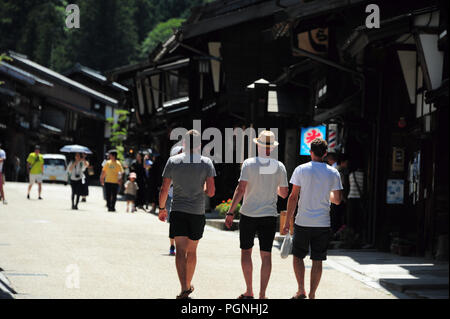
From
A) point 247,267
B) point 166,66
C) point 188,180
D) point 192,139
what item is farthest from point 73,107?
point 247,267

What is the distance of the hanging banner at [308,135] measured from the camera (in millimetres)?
20797

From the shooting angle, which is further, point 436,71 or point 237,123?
point 237,123

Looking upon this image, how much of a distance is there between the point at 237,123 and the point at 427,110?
13398 millimetres

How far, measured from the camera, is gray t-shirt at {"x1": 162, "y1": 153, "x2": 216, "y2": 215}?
357 inches

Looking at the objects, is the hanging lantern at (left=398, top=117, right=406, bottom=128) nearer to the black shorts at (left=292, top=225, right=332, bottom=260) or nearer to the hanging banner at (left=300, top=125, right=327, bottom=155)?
the hanging banner at (left=300, top=125, right=327, bottom=155)

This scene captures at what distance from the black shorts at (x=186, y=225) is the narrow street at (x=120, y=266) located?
2.18ft

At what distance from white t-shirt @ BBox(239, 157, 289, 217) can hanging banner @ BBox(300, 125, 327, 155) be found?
11734 mm

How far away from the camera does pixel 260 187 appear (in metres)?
9.07

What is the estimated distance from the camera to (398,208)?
53.1 ft

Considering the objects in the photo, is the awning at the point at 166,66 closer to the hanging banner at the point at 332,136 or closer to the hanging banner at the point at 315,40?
the hanging banner at the point at 332,136

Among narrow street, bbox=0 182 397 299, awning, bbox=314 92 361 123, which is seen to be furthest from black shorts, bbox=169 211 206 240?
awning, bbox=314 92 361 123

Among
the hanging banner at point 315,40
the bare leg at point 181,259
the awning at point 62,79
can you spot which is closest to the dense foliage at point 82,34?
the awning at point 62,79
